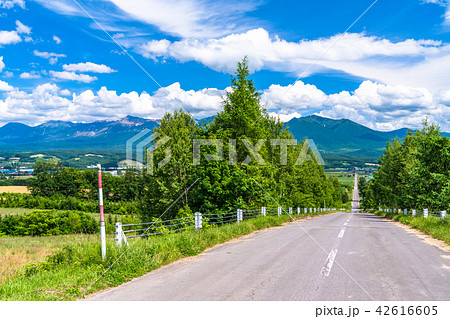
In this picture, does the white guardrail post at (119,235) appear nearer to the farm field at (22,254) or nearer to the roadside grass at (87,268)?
the roadside grass at (87,268)

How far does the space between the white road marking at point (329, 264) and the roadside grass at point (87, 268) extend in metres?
4.20

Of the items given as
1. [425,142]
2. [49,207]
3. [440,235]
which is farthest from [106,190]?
[440,235]

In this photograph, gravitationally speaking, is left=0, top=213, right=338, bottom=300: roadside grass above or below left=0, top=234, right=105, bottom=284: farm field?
above

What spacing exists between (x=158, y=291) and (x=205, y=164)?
17.6 m

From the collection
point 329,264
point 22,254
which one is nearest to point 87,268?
point 329,264

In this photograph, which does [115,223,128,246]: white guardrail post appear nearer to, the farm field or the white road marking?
the farm field

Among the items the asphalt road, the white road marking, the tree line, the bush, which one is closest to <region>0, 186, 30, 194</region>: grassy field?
the bush

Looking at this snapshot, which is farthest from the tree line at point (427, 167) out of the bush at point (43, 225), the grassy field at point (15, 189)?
the grassy field at point (15, 189)

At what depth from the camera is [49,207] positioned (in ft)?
340

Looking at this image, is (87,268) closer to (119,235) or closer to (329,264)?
(119,235)

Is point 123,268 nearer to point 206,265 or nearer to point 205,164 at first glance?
point 206,265

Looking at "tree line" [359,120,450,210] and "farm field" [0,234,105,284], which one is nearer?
"farm field" [0,234,105,284]

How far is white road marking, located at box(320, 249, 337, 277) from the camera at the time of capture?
6902mm

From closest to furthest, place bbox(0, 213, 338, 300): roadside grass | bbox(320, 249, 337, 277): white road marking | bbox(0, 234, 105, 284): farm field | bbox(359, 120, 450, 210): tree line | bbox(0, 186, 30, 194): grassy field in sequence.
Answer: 1. bbox(0, 213, 338, 300): roadside grass
2. bbox(320, 249, 337, 277): white road marking
3. bbox(0, 234, 105, 284): farm field
4. bbox(359, 120, 450, 210): tree line
5. bbox(0, 186, 30, 194): grassy field
